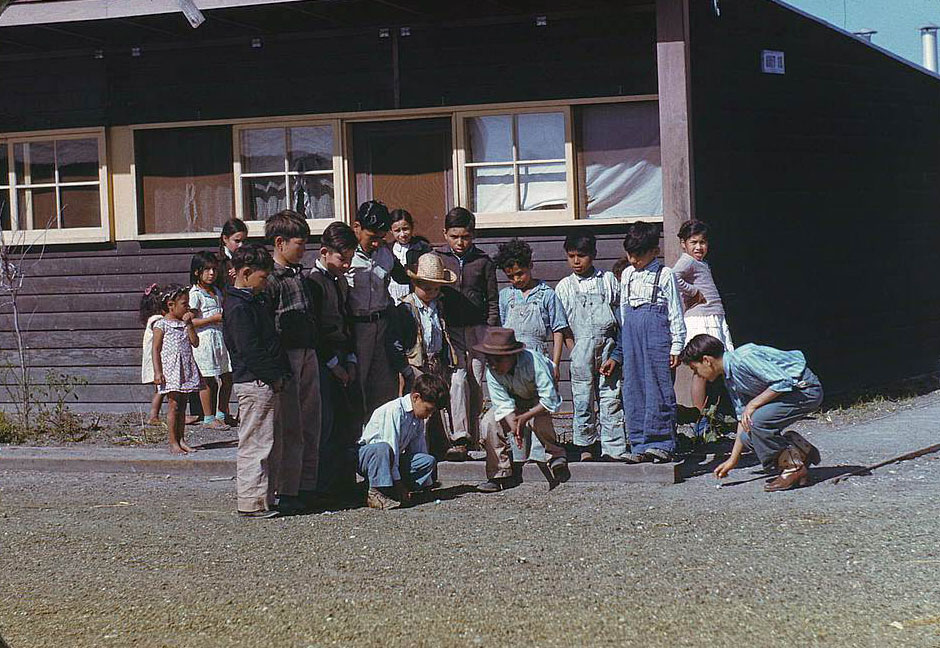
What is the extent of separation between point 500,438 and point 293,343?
1.44 metres

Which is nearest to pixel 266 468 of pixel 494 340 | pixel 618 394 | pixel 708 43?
pixel 494 340

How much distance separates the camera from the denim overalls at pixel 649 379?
8.78m

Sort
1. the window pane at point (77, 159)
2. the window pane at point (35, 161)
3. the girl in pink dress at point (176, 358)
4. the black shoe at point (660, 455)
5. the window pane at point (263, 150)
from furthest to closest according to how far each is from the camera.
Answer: the window pane at point (35, 161) → the window pane at point (77, 159) → the window pane at point (263, 150) → the girl in pink dress at point (176, 358) → the black shoe at point (660, 455)

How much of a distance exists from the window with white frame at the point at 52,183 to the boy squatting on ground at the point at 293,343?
5.38 metres

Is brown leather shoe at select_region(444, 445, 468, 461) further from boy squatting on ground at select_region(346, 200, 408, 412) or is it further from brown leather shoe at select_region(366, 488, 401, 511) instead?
brown leather shoe at select_region(366, 488, 401, 511)

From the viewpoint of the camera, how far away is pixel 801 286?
12422 mm

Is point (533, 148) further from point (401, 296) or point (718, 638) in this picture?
point (718, 638)

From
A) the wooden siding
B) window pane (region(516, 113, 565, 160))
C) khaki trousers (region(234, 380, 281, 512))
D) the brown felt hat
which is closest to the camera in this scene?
khaki trousers (region(234, 380, 281, 512))

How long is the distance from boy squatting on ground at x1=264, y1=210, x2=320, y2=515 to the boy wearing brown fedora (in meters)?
1.10

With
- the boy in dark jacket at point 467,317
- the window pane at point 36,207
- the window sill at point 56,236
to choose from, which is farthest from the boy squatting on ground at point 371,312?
the window pane at point 36,207

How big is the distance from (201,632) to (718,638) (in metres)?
1.99

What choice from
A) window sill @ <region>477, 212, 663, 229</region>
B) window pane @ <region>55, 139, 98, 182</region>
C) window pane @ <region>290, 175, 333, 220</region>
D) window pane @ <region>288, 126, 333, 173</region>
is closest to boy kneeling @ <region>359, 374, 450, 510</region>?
window sill @ <region>477, 212, 663, 229</region>

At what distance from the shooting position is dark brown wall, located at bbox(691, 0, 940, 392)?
1156cm

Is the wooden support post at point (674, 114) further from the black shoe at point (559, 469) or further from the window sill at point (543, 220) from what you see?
the black shoe at point (559, 469)
